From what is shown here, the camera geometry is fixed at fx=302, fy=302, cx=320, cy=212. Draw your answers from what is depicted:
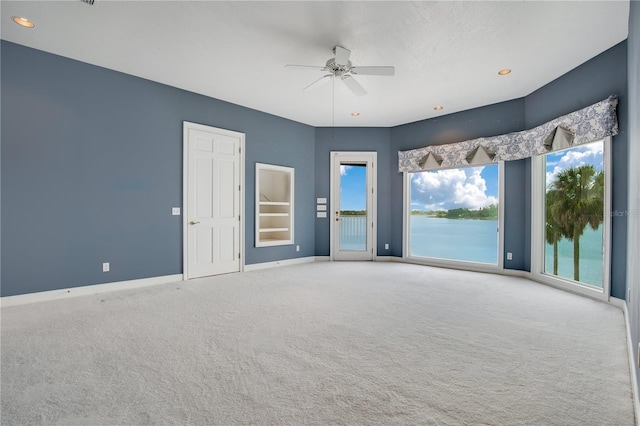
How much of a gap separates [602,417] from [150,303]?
3907mm

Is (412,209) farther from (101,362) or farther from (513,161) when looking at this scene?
(101,362)

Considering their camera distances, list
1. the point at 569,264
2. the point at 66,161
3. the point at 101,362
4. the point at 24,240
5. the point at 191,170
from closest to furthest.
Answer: the point at 101,362 < the point at 24,240 < the point at 66,161 < the point at 569,264 < the point at 191,170

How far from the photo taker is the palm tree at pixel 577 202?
12.5ft

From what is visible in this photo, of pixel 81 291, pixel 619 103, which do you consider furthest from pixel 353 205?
pixel 81 291

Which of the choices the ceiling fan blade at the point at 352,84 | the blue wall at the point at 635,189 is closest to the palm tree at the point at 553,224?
the blue wall at the point at 635,189

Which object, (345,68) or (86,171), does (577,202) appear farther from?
(86,171)

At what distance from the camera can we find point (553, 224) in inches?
177

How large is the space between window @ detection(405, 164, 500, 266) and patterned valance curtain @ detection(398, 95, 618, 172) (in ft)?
1.20

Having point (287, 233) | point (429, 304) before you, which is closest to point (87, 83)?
point (287, 233)

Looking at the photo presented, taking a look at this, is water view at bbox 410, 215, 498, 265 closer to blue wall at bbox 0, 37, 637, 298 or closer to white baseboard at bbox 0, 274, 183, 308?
blue wall at bbox 0, 37, 637, 298

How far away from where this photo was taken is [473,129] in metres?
5.52

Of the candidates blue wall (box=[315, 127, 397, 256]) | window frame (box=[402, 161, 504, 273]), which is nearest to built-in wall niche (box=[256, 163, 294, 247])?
blue wall (box=[315, 127, 397, 256])

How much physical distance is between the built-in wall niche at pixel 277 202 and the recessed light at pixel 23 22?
3645 mm

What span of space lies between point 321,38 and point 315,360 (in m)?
3.11
